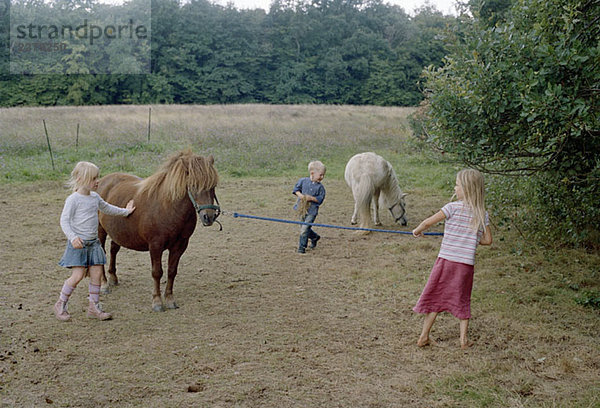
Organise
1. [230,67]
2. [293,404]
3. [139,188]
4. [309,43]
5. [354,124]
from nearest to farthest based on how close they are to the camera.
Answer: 1. [293,404]
2. [139,188]
3. [354,124]
4. [230,67]
5. [309,43]

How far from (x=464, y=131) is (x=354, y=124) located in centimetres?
2094

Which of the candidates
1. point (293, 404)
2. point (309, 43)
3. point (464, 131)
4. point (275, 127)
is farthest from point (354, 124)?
point (309, 43)

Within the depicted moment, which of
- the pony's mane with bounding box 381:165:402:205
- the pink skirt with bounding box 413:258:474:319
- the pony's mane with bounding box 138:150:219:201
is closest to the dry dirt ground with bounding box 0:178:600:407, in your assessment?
the pink skirt with bounding box 413:258:474:319

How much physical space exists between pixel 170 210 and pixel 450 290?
2955 mm

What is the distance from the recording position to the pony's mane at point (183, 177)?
16.5ft

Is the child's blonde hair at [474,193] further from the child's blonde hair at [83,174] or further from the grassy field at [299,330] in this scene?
the child's blonde hair at [83,174]

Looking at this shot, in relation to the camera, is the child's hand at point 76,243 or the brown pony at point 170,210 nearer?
the child's hand at point 76,243

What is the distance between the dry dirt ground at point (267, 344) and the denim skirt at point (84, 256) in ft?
2.11

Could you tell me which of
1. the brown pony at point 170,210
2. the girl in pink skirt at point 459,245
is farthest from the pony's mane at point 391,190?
the girl in pink skirt at point 459,245

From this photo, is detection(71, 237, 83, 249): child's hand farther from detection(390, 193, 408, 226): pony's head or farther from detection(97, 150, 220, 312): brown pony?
detection(390, 193, 408, 226): pony's head

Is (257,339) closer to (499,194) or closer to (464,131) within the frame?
(464,131)

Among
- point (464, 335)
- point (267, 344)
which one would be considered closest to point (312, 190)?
point (267, 344)

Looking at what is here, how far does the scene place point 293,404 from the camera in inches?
135

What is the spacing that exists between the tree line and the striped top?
4433 centimetres
